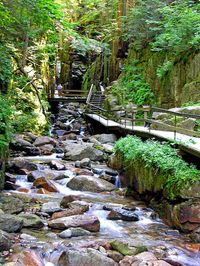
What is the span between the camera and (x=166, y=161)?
7770 mm

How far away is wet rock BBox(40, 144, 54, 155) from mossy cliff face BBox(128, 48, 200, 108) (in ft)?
20.1

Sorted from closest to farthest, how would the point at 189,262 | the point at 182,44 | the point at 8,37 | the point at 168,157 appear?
the point at 189,262 → the point at 168,157 → the point at 8,37 → the point at 182,44

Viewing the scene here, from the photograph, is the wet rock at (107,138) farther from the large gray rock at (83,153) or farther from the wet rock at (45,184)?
the wet rock at (45,184)

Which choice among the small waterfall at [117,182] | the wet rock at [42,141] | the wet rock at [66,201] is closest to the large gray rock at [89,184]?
the small waterfall at [117,182]

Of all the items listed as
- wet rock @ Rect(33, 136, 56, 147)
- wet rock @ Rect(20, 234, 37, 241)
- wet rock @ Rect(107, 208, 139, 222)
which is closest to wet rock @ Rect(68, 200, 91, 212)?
wet rock @ Rect(107, 208, 139, 222)

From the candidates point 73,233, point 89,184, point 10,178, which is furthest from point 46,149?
point 73,233

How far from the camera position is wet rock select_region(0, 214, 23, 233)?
6152 mm

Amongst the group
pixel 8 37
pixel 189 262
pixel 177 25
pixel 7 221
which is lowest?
pixel 189 262

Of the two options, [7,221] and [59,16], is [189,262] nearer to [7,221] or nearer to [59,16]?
[7,221]

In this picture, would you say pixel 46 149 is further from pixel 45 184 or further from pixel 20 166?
pixel 45 184

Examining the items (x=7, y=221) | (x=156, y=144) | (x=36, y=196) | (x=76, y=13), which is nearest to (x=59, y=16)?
(x=156, y=144)

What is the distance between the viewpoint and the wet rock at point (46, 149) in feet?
47.6

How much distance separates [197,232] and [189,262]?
1000 mm

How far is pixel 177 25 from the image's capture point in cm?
1608
